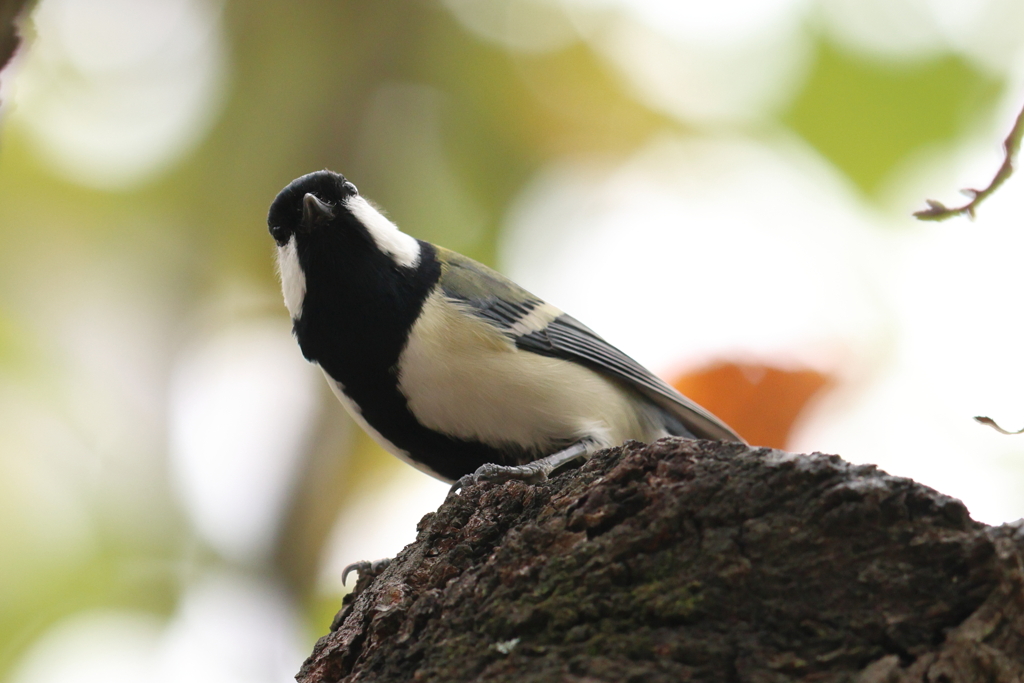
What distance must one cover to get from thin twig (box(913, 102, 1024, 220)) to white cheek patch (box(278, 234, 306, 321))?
2.13 meters

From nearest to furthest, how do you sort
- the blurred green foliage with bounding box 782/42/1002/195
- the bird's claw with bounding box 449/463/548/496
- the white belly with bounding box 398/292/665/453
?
1. the bird's claw with bounding box 449/463/548/496
2. the white belly with bounding box 398/292/665/453
3. the blurred green foliage with bounding box 782/42/1002/195

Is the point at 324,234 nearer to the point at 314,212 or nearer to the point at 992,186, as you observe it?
the point at 314,212

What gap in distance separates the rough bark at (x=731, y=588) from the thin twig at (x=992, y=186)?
1.89 ft

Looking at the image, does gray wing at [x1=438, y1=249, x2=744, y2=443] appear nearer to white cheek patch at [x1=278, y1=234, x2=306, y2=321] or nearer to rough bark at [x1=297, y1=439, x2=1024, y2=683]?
white cheek patch at [x1=278, y1=234, x2=306, y2=321]

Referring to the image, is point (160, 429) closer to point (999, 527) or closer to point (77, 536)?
point (77, 536)

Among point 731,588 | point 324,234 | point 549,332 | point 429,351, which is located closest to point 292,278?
point 324,234

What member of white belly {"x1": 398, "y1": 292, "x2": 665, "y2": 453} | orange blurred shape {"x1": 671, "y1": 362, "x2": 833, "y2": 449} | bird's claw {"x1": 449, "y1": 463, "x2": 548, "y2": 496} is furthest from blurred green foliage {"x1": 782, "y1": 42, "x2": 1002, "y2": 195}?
bird's claw {"x1": 449, "y1": 463, "x2": 548, "y2": 496}

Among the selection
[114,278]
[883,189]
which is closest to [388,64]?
[114,278]

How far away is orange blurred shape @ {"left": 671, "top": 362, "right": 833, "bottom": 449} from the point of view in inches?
165

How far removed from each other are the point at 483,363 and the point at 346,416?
1.64 metres

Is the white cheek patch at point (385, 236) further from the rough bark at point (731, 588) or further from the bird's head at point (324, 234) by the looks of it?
the rough bark at point (731, 588)

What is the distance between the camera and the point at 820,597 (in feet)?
5.36

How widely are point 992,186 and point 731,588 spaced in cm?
98

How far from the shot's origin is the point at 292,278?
3.30 m
